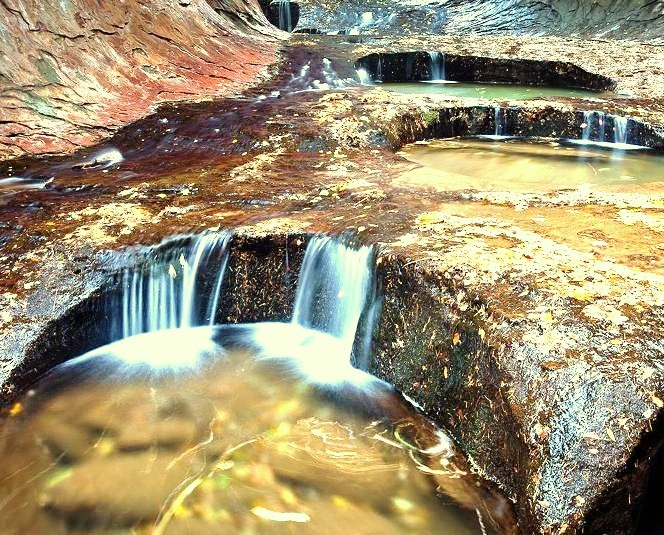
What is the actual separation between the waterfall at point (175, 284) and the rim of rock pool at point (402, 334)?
8 centimetres

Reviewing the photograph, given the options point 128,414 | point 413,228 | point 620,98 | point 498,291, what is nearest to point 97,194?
point 128,414

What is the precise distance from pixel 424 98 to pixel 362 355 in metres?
4.92

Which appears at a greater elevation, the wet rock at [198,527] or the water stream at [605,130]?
the water stream at [605,130]

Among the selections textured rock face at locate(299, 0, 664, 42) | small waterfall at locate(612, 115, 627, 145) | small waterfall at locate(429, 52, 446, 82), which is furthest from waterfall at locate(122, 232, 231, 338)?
textured rock face at locate(299, 0, 664, 42)

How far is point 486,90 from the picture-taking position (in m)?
10.6

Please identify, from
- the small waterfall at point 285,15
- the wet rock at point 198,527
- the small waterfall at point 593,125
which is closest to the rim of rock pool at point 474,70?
the small waterfall at point 593,125

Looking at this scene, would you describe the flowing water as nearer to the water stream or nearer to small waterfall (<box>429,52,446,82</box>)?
the water stream

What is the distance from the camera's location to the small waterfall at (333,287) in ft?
13.0

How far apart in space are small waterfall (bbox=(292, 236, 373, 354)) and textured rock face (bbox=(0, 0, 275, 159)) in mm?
3870

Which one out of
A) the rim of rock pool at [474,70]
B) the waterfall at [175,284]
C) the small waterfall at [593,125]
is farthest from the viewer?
the rim of rock pool at [474,70]

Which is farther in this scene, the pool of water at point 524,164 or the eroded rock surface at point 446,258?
the pool of water at point 524,164

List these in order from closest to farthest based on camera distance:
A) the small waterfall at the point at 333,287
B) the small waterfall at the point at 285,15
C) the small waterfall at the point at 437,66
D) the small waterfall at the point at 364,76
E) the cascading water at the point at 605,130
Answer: the small waterfall at the point at 333,287 < the cascading water at the point at 605,130 < the small waterfall at the point at 364,76 < the small waterfall at the point at 437,66 < the small waterfall at the point at 285,15

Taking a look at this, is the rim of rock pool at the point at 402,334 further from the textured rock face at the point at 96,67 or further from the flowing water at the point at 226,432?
the textured rock face at the point at 96,67

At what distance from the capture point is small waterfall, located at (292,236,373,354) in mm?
3965
